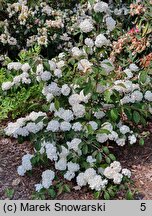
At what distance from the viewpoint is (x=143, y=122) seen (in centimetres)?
397

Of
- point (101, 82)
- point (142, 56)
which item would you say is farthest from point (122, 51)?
point (101, 82)

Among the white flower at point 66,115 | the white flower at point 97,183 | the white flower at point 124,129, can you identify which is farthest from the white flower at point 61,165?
the white flower at point 124,129

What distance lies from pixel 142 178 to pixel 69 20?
2178mm

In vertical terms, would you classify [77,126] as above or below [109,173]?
above

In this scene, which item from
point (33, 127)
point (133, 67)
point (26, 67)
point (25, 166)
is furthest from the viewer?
point (133, 67)

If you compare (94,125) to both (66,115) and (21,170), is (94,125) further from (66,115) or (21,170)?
(21,170)

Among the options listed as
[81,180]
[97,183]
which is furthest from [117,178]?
[81,180]

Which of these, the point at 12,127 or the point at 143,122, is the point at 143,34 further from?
the point at 12,127

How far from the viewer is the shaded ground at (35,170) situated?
3740 mm

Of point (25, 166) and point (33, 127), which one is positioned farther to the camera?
point (33, 127)

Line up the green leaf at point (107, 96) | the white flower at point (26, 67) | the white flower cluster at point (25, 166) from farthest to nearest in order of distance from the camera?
the white flower at point (26, 67)
the white flower cluster at point (25, 166)
the green leaf at point (107, 96)

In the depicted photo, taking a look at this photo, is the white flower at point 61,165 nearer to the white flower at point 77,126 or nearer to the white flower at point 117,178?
the white flower at point 77,126

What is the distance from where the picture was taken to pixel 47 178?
12.1ft

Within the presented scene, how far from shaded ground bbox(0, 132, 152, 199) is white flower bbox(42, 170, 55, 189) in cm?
13
